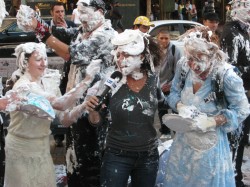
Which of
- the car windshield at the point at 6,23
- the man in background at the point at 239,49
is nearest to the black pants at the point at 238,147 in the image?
the man in background at the point at 239,49

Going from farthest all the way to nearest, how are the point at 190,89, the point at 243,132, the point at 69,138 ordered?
the point at 243,132
the point at 69,138
the point at 190,89

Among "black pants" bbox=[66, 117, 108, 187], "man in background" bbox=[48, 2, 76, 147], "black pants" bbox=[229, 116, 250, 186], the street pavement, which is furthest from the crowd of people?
the street pavement

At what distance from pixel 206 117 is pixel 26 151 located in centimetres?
134

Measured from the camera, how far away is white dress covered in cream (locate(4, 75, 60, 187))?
3914 mm

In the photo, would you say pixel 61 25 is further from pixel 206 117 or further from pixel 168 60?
pixel 206 117

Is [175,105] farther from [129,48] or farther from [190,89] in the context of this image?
[129,48]

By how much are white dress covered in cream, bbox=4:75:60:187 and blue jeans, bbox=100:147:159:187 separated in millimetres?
472

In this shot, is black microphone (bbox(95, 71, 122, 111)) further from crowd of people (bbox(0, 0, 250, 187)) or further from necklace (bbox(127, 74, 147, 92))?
necklace (bbox(127, 74, 147, 92))

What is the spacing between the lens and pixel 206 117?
159 inches

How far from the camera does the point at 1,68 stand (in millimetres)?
8219

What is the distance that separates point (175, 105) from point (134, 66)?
545mm

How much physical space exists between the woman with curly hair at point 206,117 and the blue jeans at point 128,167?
11.9 inches

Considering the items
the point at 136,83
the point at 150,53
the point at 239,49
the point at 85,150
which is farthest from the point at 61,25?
the point at 136,83

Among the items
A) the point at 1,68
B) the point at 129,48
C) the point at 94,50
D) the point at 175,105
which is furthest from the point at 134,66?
the point at 1,68
